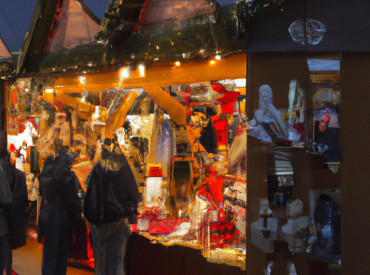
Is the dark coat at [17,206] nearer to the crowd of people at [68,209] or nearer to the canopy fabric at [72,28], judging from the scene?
the crowd of people at [68,209]

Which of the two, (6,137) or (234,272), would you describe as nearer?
(234,272)

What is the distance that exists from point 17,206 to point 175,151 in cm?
212

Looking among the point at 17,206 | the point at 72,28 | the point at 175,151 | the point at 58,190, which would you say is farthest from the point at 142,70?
the point at 17,206

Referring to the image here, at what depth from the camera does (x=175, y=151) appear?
12.2 feet

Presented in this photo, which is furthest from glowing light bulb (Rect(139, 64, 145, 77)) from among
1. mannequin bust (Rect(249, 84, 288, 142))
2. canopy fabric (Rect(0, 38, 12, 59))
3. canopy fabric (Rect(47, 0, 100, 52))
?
canopy fabric (Rect(0, 38, 12, 59))

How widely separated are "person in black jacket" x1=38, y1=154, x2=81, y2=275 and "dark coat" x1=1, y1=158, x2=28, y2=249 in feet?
1.08

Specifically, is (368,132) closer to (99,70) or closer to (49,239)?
(99,70)

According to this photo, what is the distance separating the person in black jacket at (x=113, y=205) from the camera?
3.81 meters

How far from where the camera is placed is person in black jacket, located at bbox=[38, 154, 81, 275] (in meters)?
4.16

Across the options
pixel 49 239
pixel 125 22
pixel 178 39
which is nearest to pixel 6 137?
pixel 49 239

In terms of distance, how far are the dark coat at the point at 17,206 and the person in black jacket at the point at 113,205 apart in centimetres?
112

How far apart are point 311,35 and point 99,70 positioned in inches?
79.7

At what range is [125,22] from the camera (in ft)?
11.6

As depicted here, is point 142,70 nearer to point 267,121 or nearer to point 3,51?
point 267,121
